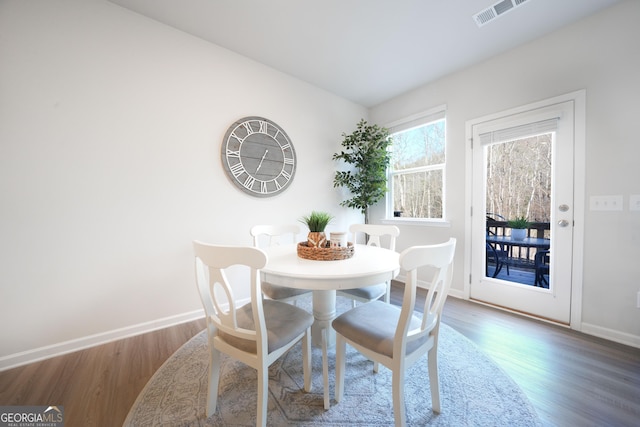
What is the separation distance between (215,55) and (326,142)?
1598mm

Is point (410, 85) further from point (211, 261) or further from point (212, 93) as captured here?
point (211, 261)

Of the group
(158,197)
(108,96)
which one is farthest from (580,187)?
(108,96)

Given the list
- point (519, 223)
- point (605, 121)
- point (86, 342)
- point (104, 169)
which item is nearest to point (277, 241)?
point (104, 169)

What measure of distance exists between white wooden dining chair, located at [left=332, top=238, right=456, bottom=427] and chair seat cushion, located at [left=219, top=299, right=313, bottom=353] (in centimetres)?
21

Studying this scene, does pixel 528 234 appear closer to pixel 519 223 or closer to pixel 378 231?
pixel 519 223

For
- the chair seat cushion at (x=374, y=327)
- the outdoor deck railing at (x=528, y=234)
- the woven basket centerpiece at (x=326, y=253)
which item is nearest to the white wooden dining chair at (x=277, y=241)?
the woven basket centerpiece at (x=326, y=253)

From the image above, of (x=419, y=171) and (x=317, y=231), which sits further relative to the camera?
(x=419, y=171)

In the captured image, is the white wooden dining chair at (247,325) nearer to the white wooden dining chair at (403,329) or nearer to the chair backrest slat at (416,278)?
the white wooden dining chair at (403,329)

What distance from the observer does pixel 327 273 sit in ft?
3.74

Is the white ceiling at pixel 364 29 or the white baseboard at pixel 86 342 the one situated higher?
the white ceiling at pixel 364 29

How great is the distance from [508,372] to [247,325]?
1.72 m

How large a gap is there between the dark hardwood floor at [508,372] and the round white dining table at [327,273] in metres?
1.08

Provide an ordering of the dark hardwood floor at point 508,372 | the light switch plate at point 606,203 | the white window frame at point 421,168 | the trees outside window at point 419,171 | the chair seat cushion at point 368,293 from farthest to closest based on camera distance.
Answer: the trees outside window at point 419,171
the white window frame at point 421,168
the light switch plate at point 606,203
the chair seat cushion at point 368,293
the dark hardwood floor at point 508,372

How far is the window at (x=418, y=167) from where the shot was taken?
299cm
